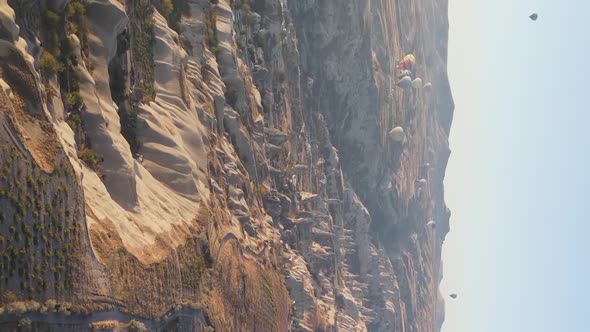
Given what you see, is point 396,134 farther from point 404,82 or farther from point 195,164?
point 195,164

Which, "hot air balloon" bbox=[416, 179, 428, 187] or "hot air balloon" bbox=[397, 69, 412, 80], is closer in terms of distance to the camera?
"hot air balloon" bbox=[397, 69, 412, 80]

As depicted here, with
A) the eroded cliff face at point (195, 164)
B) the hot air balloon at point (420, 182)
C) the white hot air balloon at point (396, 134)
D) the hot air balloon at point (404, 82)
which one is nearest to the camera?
the eroded cliff face at point (195, 164)

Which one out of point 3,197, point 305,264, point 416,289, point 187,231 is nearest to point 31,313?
point 3,197

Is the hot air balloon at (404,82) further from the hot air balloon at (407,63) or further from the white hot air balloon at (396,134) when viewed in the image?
the white hot air balloon at (396,134)

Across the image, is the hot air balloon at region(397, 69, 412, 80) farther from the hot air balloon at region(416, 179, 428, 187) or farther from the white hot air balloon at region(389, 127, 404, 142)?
the hot air balloon at region(416, 179, 428, 187)

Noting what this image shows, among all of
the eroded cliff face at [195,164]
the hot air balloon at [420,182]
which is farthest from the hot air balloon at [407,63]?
the hot air balloon at [420,182]

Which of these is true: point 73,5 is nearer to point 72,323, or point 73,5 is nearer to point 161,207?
point 161,207

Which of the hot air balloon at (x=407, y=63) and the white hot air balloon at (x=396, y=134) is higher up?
the hot air balloon at (x=407, y=63)

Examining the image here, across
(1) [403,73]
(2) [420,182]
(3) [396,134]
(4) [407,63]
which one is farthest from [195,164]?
(2) [420,182]

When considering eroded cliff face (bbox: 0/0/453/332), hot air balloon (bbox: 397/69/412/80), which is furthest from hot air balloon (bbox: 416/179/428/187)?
eroded cliff face (bbox: 0/0/453/332)
